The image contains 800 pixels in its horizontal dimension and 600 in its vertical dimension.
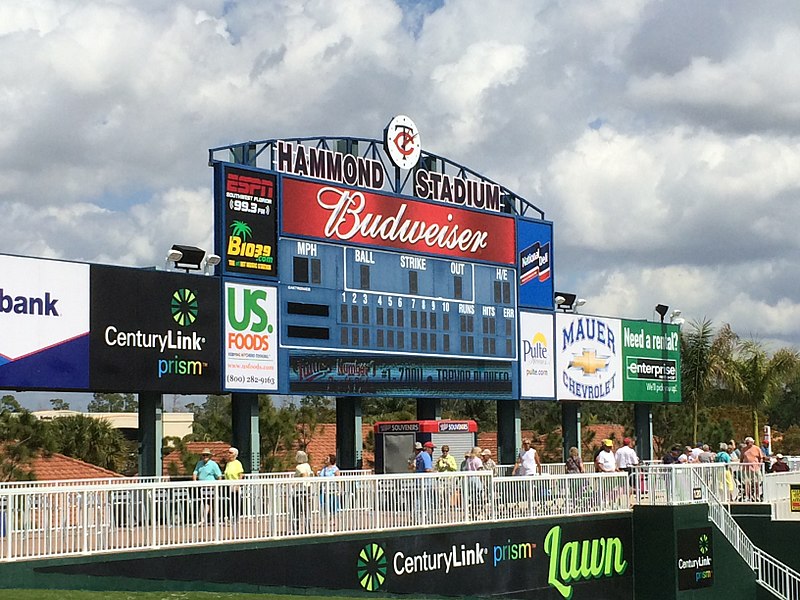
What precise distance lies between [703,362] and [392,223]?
2564 centimetres

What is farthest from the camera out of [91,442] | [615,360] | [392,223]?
[91,442]

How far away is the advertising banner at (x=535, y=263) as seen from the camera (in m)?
41.2

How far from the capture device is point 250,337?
107 feet

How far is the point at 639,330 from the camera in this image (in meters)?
47.2

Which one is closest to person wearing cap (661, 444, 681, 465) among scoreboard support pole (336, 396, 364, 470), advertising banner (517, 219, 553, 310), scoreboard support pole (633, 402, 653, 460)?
advertising banner (517, 219, 553, 310)

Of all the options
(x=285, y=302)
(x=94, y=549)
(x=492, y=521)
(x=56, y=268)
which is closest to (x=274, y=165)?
(x=285, y=302)

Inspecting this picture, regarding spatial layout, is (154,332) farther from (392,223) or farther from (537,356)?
(537,356)

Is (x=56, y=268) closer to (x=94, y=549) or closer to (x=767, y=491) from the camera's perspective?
(x=94, y=549)

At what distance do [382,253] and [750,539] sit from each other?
503 inches

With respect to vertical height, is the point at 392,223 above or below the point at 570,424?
above

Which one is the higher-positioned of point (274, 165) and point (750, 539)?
point (274, 165)

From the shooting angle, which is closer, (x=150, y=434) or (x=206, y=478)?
(x=206, y=478)

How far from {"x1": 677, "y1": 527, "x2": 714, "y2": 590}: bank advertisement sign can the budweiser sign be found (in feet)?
33.2

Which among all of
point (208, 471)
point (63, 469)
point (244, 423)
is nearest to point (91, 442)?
point (63, 469)
